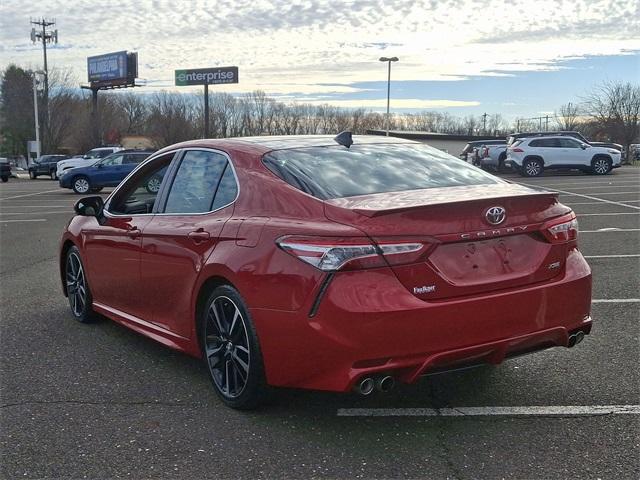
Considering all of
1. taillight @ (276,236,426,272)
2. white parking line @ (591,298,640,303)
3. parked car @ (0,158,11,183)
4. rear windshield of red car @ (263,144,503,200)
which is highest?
rear windshield of red car @ (263,144,503,200)

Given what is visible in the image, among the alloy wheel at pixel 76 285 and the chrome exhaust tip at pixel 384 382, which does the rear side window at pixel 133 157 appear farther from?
the chrome exhaust tip at pixel 384 382

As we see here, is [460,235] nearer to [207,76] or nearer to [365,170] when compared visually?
[365,170]

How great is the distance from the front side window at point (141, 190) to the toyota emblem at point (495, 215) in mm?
2466

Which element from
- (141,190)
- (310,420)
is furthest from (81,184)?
(310,420)

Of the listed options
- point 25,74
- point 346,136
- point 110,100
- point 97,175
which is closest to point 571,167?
point 97,175

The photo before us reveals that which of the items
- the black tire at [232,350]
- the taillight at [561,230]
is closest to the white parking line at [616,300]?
the taillight at [561,230]

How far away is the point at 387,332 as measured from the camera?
316 cm

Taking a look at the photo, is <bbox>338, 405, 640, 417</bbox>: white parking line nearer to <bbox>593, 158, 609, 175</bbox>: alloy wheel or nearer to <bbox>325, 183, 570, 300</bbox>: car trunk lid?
<bbox>325, 183, 570, 300</bbox>: car trunk lid

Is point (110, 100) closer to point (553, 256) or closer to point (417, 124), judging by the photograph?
point (417, 124)

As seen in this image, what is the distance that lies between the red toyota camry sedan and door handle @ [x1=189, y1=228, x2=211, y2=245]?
0.06 feet

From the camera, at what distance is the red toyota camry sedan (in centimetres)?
319

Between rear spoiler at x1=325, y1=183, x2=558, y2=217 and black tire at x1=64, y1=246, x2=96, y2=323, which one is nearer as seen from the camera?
rear spoiler at x1=325, y1=183, x2=558, y2=217

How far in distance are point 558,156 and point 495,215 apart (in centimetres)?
2772

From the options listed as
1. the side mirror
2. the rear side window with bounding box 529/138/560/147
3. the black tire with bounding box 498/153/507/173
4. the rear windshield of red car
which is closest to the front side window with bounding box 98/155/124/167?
the rear side window with bounding box 529/138/560/147
